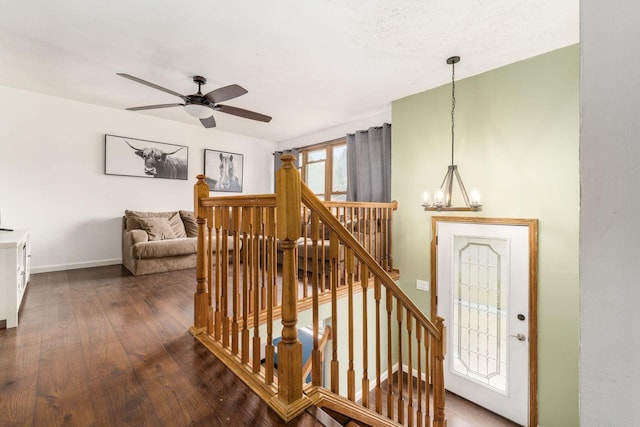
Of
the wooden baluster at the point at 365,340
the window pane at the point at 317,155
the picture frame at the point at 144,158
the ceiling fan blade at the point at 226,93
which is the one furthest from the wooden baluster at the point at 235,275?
the window pane at the point at 317,155

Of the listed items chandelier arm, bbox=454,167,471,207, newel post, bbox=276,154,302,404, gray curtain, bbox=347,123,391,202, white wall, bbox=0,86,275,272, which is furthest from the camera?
gray curtain, bbox=347,123,391,202

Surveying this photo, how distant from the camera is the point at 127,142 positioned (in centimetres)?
433

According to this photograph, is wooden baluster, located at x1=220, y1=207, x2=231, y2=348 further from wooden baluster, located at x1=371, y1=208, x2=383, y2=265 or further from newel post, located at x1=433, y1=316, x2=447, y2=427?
wooden baluster, located at x1=371, y1=208, x2=383, y2=265

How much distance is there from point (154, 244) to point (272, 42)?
2.97m

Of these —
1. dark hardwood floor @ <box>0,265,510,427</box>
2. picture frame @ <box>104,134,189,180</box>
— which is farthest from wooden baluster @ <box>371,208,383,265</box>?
picture frame @ <box>104,134,189,180</box>

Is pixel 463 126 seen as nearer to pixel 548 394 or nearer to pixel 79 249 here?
pixel 548 394

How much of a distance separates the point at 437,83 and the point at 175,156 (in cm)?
423

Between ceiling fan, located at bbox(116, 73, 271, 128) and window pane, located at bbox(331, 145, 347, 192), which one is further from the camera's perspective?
window pane, located at bbox(331, 145, 347, 192)

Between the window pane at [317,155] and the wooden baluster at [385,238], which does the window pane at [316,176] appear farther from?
the wooden baluster at [385,238]

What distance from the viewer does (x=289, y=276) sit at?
1282 millimetres

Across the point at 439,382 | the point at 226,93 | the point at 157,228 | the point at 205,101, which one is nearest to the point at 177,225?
the point at 157,228

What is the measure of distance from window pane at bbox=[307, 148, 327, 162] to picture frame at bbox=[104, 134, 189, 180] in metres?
2.28

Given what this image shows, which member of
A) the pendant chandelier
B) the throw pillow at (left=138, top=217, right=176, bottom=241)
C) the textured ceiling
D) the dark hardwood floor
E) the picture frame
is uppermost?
the textured ceiling

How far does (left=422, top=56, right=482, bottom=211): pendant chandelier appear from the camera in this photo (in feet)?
9.04
